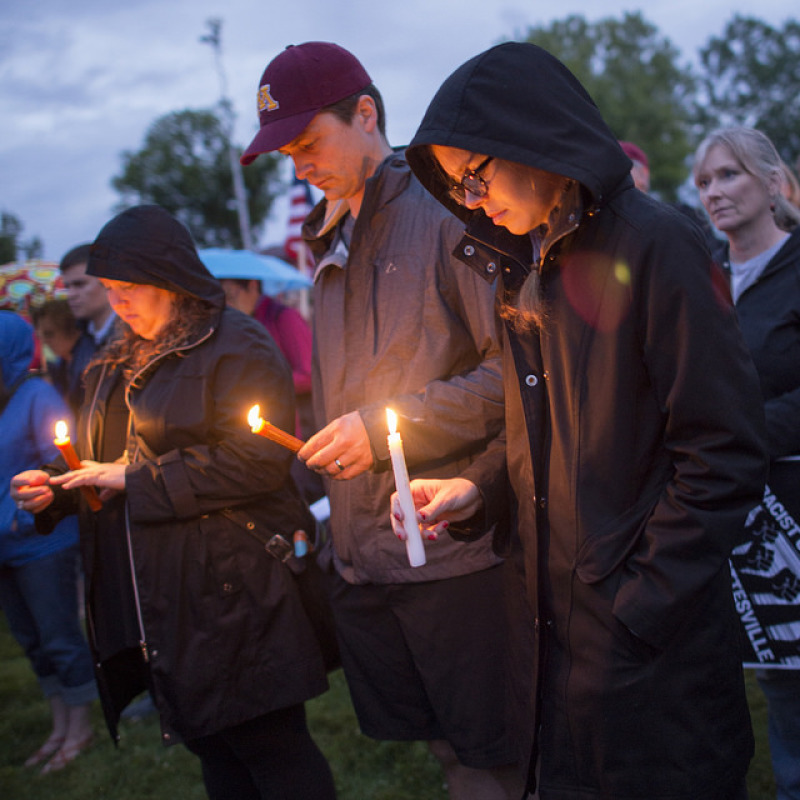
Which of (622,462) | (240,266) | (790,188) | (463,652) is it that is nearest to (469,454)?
(463,652)

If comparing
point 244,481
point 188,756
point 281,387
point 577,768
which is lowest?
point 188,756

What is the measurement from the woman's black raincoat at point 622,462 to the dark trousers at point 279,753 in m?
1.22

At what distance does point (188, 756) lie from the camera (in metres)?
4.17

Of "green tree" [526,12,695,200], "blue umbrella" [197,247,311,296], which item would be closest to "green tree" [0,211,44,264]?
"blue umbrella" [197,247,311,296]

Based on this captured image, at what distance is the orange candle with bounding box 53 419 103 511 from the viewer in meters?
2.46

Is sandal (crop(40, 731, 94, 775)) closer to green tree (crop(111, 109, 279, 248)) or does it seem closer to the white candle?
the white candle

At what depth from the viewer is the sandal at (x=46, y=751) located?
14.2 ft

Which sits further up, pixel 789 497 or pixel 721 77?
pixel 721 77

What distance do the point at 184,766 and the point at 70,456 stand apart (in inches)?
87.7

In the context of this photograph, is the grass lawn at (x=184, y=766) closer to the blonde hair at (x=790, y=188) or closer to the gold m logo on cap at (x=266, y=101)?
the blonde hair at (x=790, y=188)

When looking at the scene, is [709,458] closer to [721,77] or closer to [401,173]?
[401,173]

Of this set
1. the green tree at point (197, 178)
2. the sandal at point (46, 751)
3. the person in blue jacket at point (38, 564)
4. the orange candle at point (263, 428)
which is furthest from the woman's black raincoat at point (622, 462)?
the green tree at point (197, 178)

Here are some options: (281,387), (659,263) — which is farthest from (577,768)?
(281,387)

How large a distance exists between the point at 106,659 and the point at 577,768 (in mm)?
1761
